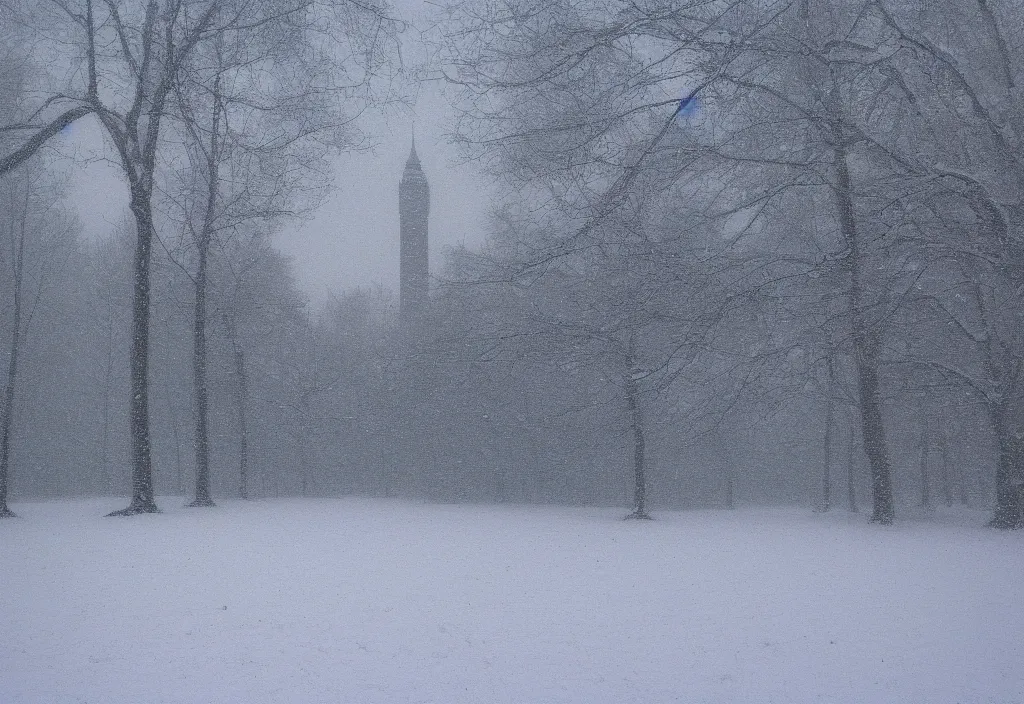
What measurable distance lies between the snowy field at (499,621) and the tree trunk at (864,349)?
2.49 metres

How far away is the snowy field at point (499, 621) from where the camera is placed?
13.8 feet

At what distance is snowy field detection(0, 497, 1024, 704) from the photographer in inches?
166

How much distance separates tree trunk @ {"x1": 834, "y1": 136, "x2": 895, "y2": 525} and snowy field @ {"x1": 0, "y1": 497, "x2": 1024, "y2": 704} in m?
2.49

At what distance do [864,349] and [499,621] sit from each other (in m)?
5.74

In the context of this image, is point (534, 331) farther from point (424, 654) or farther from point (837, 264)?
point (837, 264)

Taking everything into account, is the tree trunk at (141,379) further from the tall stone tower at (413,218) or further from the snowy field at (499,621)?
the tall stone tower at (413,218)

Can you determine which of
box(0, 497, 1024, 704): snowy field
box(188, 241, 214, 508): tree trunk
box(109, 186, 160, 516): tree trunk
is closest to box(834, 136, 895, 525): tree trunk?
box(0, 497, 1024, 704): snowy field

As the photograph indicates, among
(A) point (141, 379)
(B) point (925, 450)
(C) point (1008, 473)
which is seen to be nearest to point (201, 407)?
(A) point (141, 379)

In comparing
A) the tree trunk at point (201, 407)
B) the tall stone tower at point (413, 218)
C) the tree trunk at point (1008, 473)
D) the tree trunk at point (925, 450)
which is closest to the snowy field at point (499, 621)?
the tree trunk at point (1008, 473)

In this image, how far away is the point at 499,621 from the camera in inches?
210

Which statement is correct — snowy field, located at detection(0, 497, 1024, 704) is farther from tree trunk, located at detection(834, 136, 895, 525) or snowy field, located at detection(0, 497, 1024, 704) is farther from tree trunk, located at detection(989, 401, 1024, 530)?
tree trunk, located at detection(834, 136, 895, 525)

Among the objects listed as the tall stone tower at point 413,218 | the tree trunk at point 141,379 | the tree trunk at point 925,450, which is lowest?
the tree trunk at point 925,450

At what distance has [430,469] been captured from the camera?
29422mm

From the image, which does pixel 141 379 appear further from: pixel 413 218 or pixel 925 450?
pixel 413 218
